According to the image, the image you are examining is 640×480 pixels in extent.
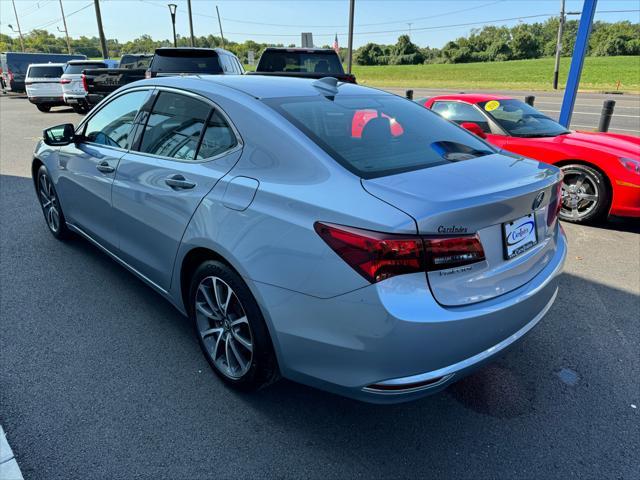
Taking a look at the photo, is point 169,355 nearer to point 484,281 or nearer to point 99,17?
point 484,281

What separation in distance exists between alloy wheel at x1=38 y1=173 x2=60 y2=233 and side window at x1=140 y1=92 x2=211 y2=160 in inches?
79.1

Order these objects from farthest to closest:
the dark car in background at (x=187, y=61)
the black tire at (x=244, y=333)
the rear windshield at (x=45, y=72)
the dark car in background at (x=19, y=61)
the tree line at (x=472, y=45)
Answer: the tree line at (x=472, y=45), the dark car in background at (x=19, y=61), the rear windshield at (x=45, y=72), the dark car in background at (x=187, y=61), the black tire at (x=244, y=333)

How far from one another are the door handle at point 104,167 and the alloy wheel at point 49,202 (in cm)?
134

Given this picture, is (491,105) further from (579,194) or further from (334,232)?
(334,232)

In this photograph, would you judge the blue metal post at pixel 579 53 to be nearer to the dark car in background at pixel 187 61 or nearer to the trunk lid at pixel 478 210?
the trunk lid at pixel 478 210

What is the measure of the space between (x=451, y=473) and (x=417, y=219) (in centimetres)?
122

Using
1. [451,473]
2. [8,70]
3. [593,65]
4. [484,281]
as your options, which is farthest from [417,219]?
[593,65]

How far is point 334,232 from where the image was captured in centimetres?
189

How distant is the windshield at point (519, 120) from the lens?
5.97m

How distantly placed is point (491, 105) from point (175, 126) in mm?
4709

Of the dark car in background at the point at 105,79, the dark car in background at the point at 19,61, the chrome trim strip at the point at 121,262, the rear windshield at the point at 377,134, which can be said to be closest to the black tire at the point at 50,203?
the chrome trim strip at the point at 121,262

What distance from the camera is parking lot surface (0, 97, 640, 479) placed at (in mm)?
2170

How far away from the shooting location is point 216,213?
2383 millimetres

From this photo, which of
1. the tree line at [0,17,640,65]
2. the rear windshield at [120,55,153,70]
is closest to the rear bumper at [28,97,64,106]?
the rear windshield at [120,55,153,70]
